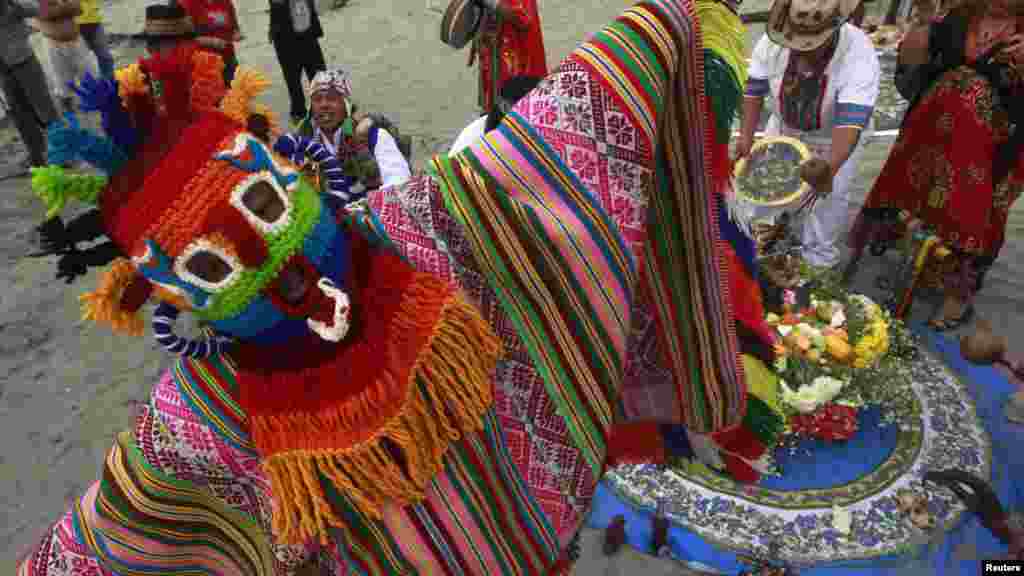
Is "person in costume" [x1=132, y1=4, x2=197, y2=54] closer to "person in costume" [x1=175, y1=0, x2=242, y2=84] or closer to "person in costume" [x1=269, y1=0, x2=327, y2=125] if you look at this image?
"person in costume" [x1=175, y1=0, x2=242, y2=84]

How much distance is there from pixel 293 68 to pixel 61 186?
20.2 ft

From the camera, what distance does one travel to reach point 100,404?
3.83 m

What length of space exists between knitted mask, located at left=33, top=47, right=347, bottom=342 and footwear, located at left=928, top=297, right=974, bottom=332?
4.06m

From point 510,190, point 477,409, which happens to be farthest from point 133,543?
point 510,190

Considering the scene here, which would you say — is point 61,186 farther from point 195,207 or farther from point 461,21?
point 461,21

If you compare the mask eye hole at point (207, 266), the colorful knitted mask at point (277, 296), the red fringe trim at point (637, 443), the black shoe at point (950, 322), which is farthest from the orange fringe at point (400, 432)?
the black shoe at point (950, 322)

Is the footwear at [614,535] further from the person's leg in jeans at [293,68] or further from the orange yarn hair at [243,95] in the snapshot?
the person's leg in jeans at [293,68]

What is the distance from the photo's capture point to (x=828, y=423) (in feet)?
10.1

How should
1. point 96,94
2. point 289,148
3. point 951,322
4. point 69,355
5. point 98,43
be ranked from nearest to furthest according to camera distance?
1. point 96,94
2. point 289,148
3. point 951,322
4. point 69,355
5. point 98,43

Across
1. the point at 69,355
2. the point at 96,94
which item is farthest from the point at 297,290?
the point at 69,355

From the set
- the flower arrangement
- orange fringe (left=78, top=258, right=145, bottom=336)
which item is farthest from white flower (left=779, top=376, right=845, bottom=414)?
orange fringe (left=78, top=258, right=145, bottom=336)

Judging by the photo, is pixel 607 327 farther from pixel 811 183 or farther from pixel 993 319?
pixel 993 319

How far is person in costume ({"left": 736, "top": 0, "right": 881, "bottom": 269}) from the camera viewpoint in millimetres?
3314

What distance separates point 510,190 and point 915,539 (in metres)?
2.66
